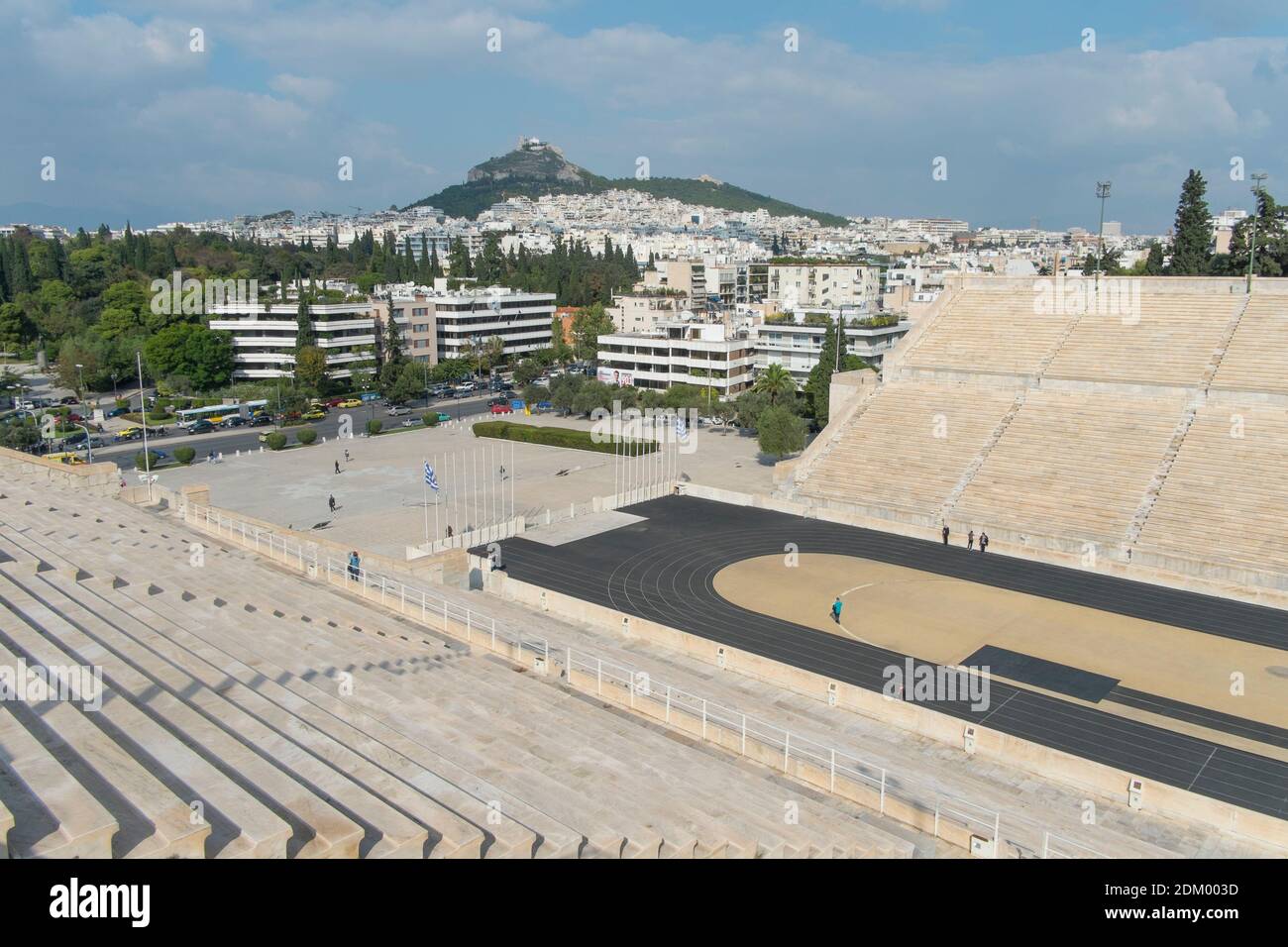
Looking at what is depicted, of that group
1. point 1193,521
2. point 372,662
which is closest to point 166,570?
point 372,662

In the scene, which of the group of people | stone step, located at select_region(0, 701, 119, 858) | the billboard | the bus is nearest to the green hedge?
the billboard

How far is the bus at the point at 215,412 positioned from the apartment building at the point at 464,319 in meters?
16.9

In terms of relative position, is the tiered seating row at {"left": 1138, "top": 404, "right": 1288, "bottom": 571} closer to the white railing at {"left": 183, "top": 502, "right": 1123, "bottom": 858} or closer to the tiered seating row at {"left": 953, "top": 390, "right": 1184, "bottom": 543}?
the tiered seating row at {"left": 953, "top": 390, "right": 1184, "bottom": 543}

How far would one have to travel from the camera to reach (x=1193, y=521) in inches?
1195

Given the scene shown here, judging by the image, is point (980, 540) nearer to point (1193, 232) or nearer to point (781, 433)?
point (781, 433)

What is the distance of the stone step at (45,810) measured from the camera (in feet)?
29.8

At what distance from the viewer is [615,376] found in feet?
235

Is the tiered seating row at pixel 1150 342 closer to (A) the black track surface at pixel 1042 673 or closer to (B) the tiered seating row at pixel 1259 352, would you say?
(B) the tiered seating row at pixel 1259 352

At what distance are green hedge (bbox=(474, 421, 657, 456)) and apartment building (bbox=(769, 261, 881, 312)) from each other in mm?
59537

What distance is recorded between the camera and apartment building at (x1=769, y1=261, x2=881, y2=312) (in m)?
116

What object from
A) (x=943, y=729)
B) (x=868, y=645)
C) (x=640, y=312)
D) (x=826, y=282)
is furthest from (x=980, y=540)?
(x=826, y=282)

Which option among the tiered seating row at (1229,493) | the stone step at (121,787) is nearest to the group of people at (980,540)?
the tiered seating row at (1229,493)

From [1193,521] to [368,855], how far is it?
2928cm
